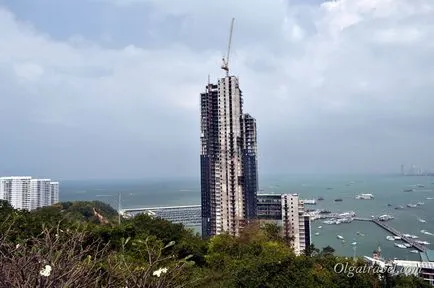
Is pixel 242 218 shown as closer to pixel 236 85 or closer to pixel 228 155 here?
pixel 228 155

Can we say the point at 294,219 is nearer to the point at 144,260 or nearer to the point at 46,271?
the point at 144,260

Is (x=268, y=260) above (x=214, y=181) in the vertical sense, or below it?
below

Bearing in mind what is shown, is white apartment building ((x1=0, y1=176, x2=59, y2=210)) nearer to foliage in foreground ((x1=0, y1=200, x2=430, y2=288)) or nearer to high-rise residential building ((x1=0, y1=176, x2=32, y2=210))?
high-rise residential building ((x1=0, y1=176, x2=32, y2=210))

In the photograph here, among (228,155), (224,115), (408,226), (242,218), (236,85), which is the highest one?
(236,85)

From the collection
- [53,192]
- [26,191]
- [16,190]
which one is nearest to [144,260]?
[16,190]

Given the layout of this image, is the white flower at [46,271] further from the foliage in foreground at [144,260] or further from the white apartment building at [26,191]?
the white apartment building at [26,191]

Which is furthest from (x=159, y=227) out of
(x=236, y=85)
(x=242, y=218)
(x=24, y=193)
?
(x=24, y=193)
